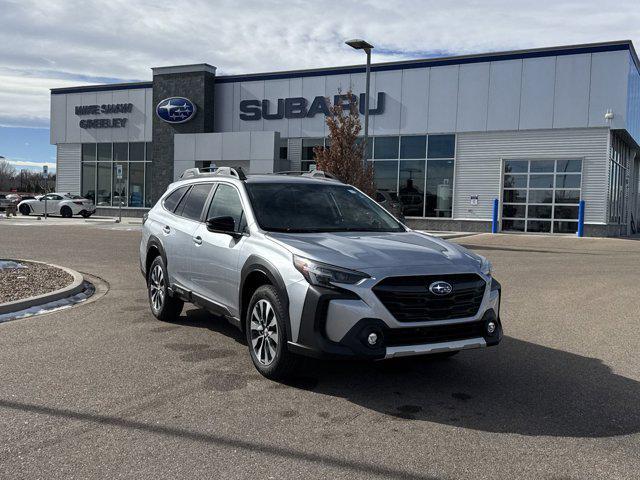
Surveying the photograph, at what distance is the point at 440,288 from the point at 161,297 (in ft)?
12.7

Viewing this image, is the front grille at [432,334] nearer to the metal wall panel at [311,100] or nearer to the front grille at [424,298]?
the front grille at [424,298]

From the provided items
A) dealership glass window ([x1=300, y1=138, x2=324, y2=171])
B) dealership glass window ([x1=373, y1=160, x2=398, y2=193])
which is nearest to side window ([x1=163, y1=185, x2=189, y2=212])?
dealership glass window ([x1=373, y1=160, x2=398, y2=193])

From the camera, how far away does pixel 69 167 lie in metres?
41.3

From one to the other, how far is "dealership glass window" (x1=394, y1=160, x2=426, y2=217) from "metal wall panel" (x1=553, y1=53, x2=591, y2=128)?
6.81 metres

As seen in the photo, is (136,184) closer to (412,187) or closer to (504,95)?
(412,187)

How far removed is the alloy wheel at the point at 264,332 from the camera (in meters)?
4.96

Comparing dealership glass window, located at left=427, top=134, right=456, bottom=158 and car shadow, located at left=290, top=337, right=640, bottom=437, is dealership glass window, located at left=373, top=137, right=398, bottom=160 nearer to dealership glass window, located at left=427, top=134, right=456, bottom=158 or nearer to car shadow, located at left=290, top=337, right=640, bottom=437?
dealership glass window, located at left=427, top=134, right=456, bottom=158

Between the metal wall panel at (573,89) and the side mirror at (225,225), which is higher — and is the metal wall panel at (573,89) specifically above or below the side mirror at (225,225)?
above

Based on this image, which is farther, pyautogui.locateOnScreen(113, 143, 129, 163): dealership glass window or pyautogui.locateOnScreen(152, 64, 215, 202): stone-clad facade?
pyautogui.locateOnScreen(113, 143, 129, 163): dealership glass window

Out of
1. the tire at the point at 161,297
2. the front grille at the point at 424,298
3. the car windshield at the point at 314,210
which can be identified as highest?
the car windshield at the point at 314,210

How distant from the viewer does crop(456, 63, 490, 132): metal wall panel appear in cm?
2884

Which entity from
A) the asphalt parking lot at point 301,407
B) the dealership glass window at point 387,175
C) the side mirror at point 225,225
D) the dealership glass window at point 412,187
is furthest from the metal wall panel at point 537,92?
the side mirror at point 225,225

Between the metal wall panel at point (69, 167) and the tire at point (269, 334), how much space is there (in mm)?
38906

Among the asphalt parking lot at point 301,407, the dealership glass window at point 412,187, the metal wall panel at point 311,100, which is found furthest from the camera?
the metal wall panel at point 311,100
